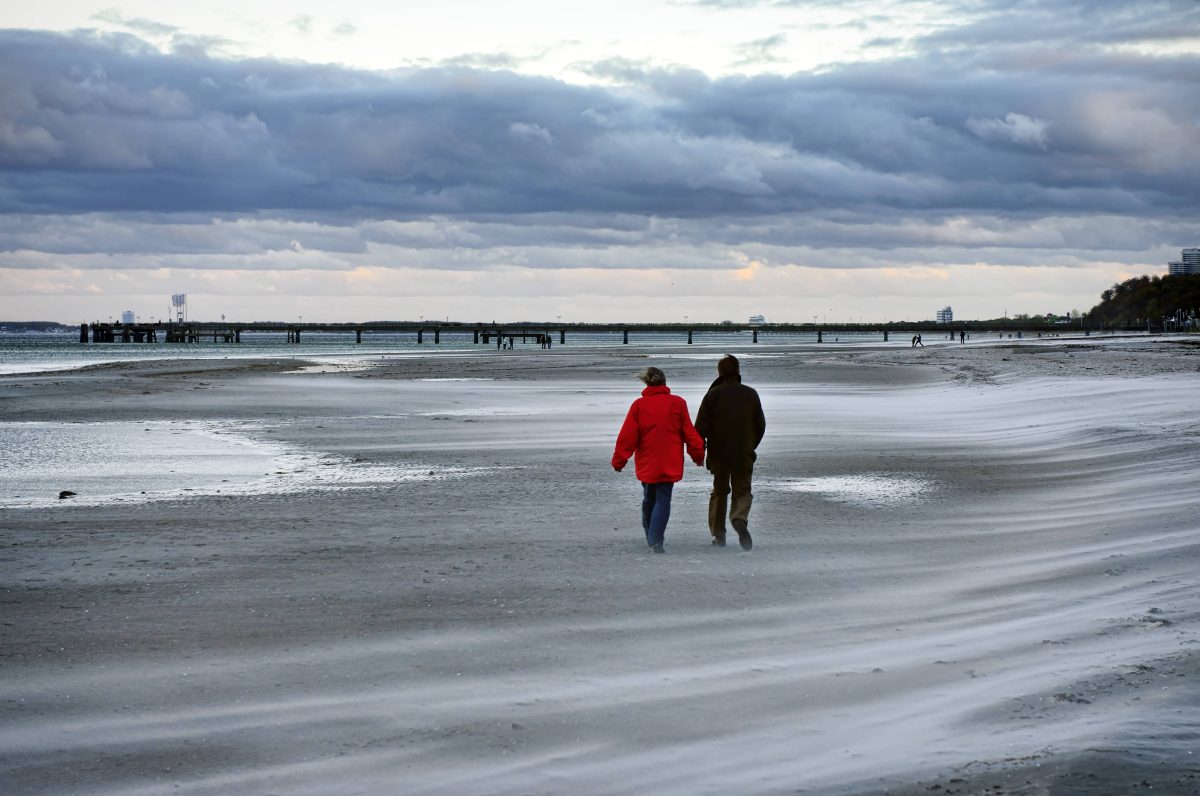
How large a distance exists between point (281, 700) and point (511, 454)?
13522 millimetres

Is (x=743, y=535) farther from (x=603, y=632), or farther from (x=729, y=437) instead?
(x=603, y=632)

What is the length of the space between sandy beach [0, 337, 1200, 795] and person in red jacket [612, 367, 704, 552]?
20.0 inches

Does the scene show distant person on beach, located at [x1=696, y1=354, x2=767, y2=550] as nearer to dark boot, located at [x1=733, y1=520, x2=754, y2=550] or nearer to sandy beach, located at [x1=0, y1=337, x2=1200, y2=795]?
dark boot, located at [x1=733, y1=520, x2=754, y2=550]

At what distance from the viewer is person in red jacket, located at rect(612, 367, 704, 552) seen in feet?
38.6

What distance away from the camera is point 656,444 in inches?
469

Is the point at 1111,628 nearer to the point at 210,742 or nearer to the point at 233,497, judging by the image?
the point at 210,742

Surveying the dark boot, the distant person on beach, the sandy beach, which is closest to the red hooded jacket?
the distant person on beach

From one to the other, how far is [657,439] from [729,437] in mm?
722

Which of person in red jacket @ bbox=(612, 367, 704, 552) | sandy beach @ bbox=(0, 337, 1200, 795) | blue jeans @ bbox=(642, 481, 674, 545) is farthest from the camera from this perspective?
person in red jacket @ bbox=(612, 367, 704, 552)

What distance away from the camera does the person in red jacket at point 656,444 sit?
464 inches

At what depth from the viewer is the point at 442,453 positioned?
68.6 ft

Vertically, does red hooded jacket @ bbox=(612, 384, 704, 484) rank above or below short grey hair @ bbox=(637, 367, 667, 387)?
below

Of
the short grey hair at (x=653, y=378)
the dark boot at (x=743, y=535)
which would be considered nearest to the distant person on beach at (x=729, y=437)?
the dark boot at (x=743, y=535)

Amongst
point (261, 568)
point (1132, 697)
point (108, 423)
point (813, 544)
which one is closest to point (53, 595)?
point (261, 568)
